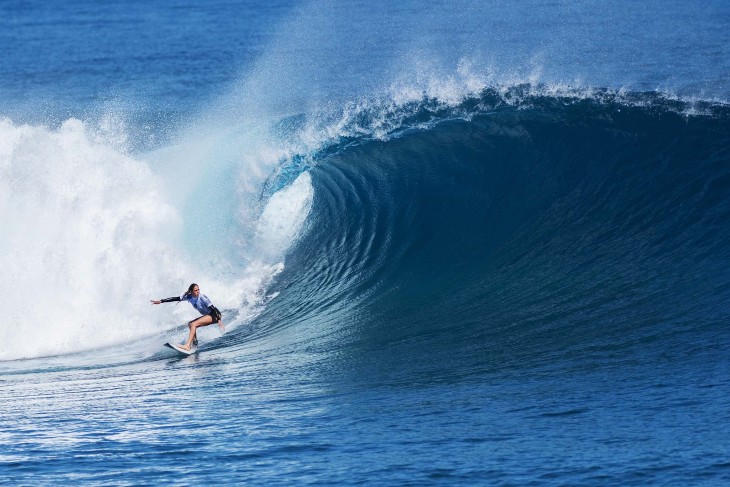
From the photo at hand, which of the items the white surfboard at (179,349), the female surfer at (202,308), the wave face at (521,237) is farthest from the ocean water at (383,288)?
the female surfer at (202,308)

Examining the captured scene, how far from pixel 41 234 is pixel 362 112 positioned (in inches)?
313

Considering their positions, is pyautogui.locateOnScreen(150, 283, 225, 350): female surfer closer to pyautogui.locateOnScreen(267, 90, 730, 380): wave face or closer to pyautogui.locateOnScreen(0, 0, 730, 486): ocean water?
pyautogui.locateOnScreen(0, 0, 730, 486): ocean water

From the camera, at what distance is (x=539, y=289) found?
49.3 feet

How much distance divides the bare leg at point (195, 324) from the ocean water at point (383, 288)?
11.2 inches

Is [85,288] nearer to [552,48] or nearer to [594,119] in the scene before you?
[594,119]

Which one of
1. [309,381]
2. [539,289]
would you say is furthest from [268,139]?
[309,381]

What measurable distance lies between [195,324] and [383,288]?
11.1 feet

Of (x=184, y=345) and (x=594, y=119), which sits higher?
(x=594, y=119)

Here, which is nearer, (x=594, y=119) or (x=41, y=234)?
(x=41, y=234)

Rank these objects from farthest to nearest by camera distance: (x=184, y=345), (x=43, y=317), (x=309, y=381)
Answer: (x=43, y=317)
(x=184, y=345)
(x=309, y=381)

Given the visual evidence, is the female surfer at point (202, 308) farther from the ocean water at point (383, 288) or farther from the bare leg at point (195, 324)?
the ocean water at point (383, 288)

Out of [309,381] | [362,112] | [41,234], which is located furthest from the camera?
[362,112]


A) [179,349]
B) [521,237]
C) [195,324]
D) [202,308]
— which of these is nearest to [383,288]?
[521,237]

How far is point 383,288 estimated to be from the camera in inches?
637
